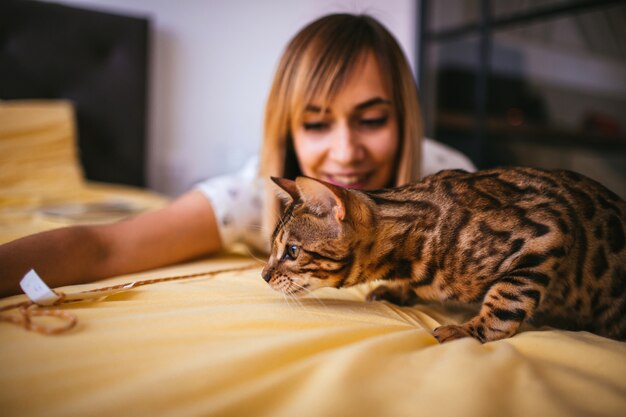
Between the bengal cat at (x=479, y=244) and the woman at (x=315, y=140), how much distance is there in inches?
13.5

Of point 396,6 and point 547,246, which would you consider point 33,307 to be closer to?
point 547,246

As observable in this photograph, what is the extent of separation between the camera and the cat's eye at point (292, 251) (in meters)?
0.87

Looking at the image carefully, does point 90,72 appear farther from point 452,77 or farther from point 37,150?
point 452,77

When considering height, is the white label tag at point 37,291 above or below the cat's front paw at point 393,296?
above

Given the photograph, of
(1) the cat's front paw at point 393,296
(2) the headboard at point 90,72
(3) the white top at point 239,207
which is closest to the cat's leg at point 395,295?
(1) the cat's front paw at point 393,296

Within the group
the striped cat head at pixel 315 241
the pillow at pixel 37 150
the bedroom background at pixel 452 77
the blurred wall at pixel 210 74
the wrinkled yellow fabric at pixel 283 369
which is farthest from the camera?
the blurred wall at pixel 210 74

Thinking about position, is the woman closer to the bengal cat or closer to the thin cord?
the thin cord

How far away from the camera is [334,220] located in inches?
32.8

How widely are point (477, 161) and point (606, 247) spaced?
7.33ft

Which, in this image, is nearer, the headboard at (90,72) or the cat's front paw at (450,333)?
the cat's front paw at (450,333)

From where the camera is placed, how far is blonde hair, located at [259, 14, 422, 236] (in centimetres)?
118

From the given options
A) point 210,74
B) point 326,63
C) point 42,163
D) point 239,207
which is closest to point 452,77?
point 210,74

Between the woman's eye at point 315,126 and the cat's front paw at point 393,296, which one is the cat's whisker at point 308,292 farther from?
the woman's eye at point 315,126

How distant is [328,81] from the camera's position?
1151 mm
